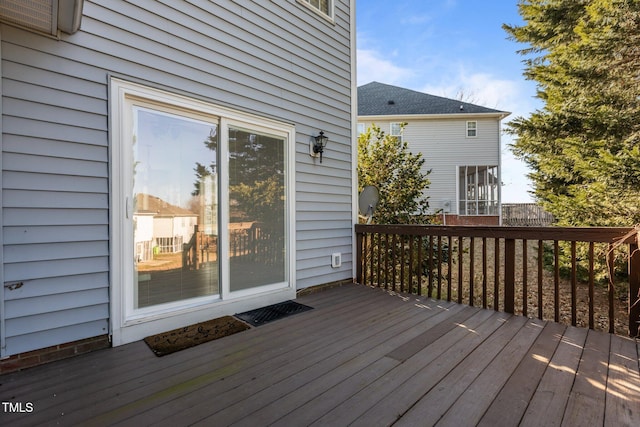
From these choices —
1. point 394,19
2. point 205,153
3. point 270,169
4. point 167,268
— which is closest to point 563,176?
point 270,169

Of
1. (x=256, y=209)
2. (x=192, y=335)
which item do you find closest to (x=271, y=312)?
(x=192, y=335)

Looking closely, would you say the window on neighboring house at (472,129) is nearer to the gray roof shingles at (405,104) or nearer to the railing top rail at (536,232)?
the gray roof shingles at (405,104)

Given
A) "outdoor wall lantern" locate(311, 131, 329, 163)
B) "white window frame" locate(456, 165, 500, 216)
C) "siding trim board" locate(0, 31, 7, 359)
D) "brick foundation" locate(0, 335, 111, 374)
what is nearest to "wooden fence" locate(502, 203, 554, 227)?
"white window frame" locate(456, 165, 500, 216)

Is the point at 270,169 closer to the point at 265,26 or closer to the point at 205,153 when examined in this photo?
the point at 205,153

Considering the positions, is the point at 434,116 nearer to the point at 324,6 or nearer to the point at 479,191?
the point at 479,191

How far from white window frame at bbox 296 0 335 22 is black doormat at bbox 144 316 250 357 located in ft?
12.8

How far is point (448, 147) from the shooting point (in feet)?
43.2

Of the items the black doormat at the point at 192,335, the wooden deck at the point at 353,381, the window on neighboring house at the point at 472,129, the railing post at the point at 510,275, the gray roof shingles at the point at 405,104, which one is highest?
the gray roof shingles at the point at 405,104

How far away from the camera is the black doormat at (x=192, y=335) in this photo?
7.53ft

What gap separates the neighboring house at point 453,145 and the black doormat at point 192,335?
11.7 meters

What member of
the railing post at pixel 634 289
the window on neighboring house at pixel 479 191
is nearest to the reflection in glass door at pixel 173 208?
the railing post at pixel 634 289

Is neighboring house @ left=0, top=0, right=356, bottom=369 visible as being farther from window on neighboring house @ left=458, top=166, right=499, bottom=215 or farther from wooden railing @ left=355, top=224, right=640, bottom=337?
window on neighboring house @ left=458, top=166, right=499, bottom=215

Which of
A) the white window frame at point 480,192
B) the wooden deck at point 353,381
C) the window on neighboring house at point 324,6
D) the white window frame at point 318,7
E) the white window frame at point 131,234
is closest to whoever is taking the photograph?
the wooden deck at point 353,381

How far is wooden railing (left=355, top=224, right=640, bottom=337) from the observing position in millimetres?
2621
